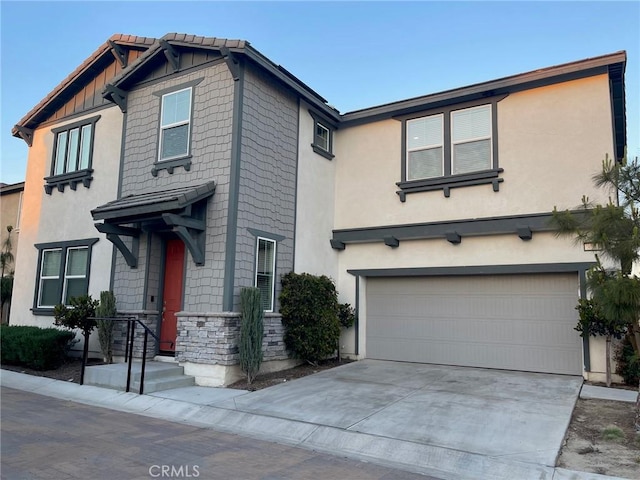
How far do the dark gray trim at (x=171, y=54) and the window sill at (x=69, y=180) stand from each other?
12.0ft

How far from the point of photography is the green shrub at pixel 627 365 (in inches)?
331

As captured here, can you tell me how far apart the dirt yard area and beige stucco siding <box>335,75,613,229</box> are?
428 cm

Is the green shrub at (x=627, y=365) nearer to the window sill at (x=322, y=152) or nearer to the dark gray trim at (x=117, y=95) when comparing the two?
the window sill at (x=322, y=152)

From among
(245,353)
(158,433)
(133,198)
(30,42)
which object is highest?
(30,42)

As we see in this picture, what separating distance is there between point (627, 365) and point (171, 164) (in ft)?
31.3

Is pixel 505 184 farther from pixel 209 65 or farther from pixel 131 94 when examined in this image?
pixel 131 94

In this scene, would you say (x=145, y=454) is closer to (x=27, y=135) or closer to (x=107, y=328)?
(x=107, y=328)

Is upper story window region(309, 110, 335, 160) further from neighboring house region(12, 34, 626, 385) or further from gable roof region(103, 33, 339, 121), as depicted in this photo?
gable roof region(103, 33, 339, 121)

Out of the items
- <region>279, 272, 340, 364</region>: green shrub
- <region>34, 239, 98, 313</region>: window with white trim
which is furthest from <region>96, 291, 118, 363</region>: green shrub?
<region>279, 272, 340, 364</region>: green shrub

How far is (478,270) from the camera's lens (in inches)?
411

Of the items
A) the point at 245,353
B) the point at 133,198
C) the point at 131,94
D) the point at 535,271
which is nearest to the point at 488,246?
the point at 535,271

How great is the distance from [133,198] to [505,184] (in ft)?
25.9

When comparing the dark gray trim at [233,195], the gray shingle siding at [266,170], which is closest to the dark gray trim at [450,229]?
the gray shingle siding at [266,170]

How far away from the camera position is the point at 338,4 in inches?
471
